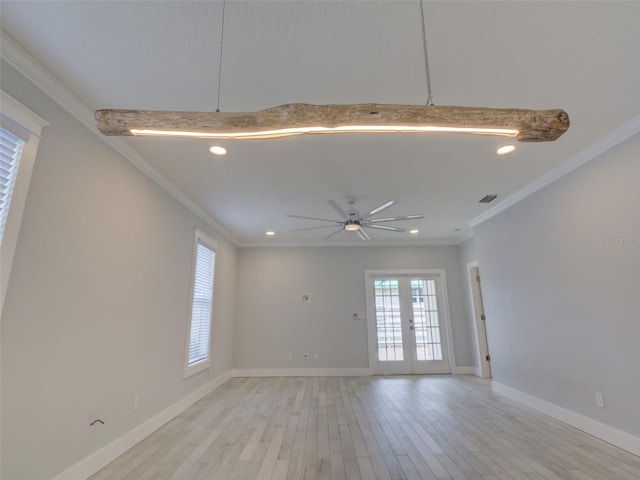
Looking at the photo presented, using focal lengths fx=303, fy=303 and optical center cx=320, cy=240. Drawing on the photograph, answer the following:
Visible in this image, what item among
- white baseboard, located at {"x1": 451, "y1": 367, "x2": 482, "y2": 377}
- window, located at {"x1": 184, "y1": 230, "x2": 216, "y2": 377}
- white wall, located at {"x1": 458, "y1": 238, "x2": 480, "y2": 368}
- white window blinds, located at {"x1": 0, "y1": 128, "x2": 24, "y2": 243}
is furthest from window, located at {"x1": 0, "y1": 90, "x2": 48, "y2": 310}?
white baseboard, located at {"x1": 451, "y1": 367, "x2": 482, "y2": 377}

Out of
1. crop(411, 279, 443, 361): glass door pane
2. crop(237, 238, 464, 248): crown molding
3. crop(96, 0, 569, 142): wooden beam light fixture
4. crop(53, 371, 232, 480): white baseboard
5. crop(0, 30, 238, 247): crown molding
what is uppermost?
crop(0, 30, 238, 247): crown molding

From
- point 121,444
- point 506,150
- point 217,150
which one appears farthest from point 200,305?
point 506,150

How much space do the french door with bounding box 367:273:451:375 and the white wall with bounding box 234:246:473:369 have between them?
0.23 m

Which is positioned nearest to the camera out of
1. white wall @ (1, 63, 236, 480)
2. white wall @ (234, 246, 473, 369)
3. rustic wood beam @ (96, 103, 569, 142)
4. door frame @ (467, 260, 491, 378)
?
rustic wood beam @ (96, 103, 569, 142)

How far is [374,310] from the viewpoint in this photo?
665 centimetres

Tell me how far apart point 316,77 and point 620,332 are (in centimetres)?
354

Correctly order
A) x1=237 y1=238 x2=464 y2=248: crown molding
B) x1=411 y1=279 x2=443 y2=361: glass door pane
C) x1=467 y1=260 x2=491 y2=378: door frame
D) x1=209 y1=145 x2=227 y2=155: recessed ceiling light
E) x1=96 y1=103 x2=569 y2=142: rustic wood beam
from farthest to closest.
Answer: x1=237 y1=238 x2=464 y2=248: crown molding
x1=411 y1=279 x2=443 y2=361: glass door pane
x1=467 y1=260 x2=491 y2=378: door frame
x1=209 y1=145 x2=227 y2=155: recessed ceiling light
x1=96 y1=103 x2=569 y2=142: rustic wood beam

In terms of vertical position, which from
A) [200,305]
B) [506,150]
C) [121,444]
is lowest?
[121,444]

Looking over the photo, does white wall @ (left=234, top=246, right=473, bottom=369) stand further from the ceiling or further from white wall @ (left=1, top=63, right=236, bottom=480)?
the ceiling

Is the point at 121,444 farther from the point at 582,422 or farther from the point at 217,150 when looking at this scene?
the point at 582,422

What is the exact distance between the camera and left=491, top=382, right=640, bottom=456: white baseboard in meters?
2.73

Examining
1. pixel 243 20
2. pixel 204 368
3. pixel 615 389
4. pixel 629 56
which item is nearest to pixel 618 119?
pixel 629 56

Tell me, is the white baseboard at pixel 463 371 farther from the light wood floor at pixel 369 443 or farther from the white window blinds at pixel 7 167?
the white window blinds at pixel 7 167

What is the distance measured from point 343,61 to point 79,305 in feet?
8.74
